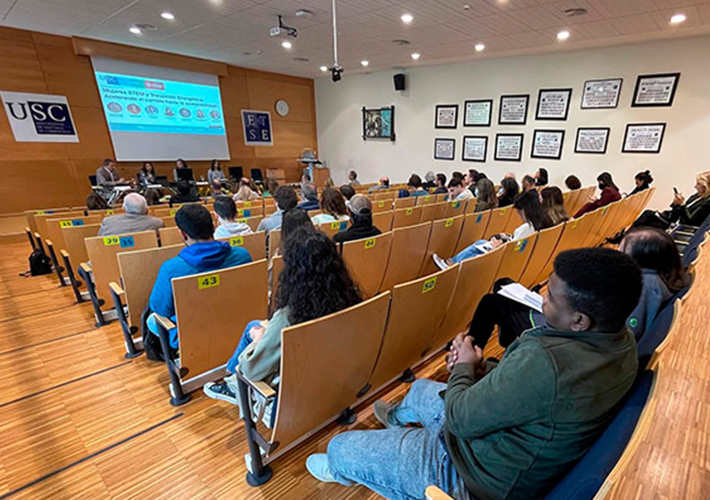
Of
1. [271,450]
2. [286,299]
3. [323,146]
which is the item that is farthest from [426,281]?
[323,146]

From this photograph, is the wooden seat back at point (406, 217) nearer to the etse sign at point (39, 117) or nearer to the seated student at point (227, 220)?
the seated student at point (227, 220)

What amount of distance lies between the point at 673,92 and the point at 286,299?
26.2 feet

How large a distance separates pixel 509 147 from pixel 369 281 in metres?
6.78

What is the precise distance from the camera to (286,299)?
131cm

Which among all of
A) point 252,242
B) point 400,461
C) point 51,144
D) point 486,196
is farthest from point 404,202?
point 51,144

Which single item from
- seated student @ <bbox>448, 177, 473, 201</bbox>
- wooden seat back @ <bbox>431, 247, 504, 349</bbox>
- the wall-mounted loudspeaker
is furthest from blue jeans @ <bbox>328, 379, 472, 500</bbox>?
the wall-mounted loudspeaker

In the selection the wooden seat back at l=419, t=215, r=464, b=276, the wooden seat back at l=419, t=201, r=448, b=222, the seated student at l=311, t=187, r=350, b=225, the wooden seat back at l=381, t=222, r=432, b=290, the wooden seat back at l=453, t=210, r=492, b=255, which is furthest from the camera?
the wooden seat back at l=419, t=201, r=448, b=222

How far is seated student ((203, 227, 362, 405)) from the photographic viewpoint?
1.28 m

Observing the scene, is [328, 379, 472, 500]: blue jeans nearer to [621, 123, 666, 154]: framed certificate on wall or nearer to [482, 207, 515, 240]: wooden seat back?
[482, 207, 515, 240]: wooden seat back

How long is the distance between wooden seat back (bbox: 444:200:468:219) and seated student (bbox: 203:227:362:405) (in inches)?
128

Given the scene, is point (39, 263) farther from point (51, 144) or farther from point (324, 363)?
point (51, 144)

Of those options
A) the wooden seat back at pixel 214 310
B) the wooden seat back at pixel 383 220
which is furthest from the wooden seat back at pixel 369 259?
the wooden seat back at pixel 383 220

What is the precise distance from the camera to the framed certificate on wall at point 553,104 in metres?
6.80

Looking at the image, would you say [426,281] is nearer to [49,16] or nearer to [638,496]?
[638,496]
